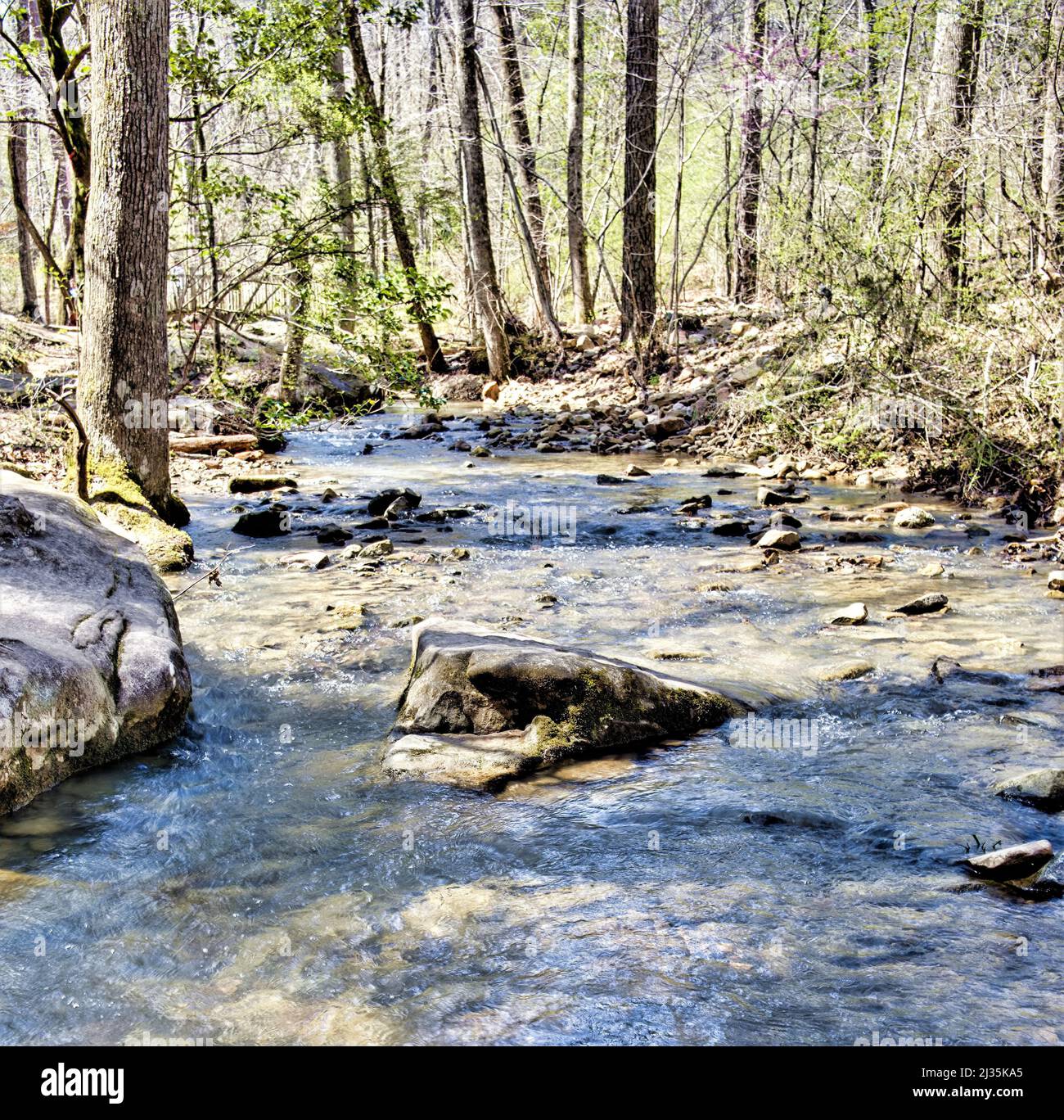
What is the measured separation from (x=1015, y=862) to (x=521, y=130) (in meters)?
19.0

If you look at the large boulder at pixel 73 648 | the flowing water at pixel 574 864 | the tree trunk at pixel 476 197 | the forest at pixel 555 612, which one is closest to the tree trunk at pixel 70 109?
the forest at pixel 555 612

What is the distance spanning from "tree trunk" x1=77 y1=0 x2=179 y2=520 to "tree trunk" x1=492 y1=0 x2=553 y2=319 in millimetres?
10894

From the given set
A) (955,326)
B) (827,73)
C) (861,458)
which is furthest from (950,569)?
(827,73)

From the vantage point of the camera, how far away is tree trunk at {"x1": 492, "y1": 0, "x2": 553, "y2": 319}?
18.2 metres

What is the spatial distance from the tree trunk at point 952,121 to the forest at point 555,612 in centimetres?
8

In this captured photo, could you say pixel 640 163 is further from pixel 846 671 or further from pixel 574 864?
pixel 574 864

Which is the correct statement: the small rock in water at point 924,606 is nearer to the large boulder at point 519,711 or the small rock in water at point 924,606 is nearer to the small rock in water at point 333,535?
the large boulder at point 519,711

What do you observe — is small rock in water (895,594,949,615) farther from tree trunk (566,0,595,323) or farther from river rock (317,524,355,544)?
tree trunk (566,0,595,323)

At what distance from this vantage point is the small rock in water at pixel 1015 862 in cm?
315

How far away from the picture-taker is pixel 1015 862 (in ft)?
10.4

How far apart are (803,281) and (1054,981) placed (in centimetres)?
880

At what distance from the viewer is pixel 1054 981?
104 inches

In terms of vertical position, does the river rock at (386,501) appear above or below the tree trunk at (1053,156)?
below

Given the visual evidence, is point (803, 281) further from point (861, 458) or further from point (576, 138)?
point (576, 138)
